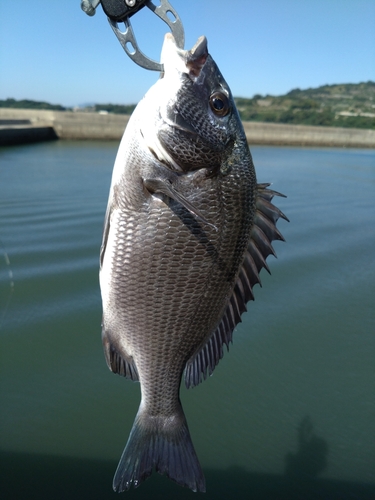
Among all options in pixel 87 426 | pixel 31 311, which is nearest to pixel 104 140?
pixel 31 311

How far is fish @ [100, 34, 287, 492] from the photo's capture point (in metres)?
1.43

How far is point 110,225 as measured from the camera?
4.95 feet

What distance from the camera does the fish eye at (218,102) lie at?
1.46 meters

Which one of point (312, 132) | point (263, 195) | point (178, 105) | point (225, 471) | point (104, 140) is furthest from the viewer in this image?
point (312, 132)

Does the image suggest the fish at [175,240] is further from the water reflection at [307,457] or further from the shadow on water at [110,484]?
the water reflection at [307,457]

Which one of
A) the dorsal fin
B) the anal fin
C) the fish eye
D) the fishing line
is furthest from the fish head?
the fishing line

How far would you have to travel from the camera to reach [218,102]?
1467 mm

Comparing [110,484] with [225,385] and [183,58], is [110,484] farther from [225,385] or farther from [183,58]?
[183,58]

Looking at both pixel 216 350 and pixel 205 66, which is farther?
pixel 216 350

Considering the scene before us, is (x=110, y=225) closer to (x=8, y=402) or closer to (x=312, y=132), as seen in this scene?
(x=8, y=402)

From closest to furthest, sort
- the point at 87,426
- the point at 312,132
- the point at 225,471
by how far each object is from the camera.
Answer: the point at 225,471 < the point at 87,426 < the point at 312,132

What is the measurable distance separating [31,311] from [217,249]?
A: 85.2 inches

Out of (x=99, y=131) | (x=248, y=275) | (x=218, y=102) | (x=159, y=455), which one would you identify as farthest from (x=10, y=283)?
(x=99, y=131)

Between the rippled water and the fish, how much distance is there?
65 centimetres
